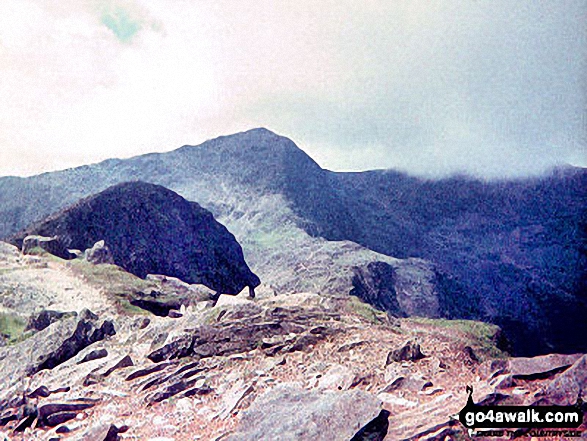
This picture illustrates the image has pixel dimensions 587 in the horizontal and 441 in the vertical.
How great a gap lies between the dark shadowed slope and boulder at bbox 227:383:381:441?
75.2 metres

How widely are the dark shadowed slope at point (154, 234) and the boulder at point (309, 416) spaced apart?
75162 mm

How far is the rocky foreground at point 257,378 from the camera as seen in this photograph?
750 centimetres

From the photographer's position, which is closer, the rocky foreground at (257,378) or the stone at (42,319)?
the rocky foreground at (257,378)

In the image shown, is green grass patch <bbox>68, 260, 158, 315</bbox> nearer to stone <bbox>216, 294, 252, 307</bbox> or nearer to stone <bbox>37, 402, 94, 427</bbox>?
stone <bbox>216, 294, 252, 307</bbox>

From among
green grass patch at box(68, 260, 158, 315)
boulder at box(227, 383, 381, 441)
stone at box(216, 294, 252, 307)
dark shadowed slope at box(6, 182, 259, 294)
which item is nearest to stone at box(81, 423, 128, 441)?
boulder at box(227, 383, 381, 441)

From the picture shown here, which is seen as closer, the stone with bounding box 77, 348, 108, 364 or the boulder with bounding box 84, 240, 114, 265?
the stone with bounding box 77, 348, 108, 364

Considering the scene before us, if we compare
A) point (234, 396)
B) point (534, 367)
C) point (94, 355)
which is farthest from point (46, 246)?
point (534, 367)

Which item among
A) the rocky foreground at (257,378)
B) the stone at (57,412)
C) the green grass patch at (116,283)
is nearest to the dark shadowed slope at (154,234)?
the green grass patch at (116,283)

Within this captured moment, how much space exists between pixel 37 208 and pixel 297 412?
15994 centimetres

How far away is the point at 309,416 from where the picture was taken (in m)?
7.46

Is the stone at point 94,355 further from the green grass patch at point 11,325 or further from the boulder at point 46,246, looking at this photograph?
the boulder at point 46,246

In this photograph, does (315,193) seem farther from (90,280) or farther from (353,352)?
(353,352)

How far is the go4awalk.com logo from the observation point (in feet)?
21.4

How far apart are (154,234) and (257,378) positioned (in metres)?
93.5
